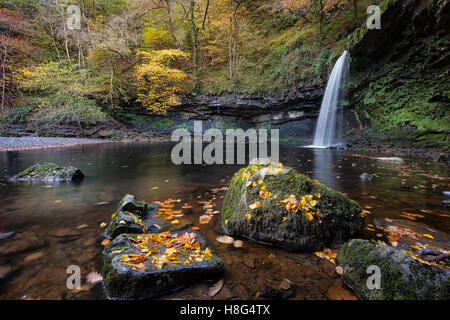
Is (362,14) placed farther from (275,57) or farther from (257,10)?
(257,10)

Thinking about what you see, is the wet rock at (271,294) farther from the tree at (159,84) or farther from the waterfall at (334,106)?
the tree at (159,84)

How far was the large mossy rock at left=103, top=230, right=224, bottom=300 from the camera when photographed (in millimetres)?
1501

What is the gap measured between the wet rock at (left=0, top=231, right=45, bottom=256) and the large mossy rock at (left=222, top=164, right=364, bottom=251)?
1.99 metres

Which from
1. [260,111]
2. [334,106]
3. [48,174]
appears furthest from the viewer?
[260,111]

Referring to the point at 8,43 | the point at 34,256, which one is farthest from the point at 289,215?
the point at 8,43

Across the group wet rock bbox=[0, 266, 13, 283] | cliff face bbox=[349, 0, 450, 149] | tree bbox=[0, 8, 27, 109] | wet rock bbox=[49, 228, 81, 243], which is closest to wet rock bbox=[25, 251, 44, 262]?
wet rock bbox=[0, 266, 13, 283]

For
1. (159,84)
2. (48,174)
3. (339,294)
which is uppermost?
(159,84)

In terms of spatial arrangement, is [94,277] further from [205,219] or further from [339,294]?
[339,294]

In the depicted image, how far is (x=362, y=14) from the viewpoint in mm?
14016

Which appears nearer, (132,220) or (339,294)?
(339,294)

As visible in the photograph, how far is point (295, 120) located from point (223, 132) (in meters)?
6.88

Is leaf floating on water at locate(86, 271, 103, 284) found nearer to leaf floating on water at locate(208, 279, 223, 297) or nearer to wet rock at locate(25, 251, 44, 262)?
wet rock at locate(25, 251, 44, 262)

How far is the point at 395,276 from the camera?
1399mm

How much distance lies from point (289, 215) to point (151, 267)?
142 cm
